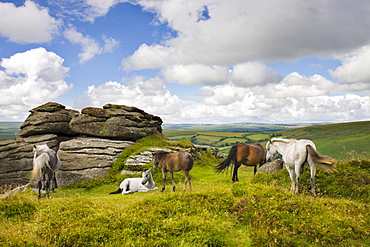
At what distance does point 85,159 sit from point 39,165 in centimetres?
832

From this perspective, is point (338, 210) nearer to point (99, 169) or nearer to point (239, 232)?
point (239, 232)

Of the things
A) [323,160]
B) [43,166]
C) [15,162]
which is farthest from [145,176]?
[15,162]

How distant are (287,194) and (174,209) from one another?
585cm

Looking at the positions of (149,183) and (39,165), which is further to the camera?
(149,183)

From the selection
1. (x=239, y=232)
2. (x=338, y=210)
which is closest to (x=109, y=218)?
(x=239, y=232)

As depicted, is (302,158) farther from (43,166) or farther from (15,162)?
(15,162)

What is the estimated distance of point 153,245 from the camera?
693 cm

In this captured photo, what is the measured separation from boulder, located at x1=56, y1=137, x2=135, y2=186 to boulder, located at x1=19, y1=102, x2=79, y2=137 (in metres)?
4.38

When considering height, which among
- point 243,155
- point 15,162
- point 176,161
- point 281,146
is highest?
point 281,146

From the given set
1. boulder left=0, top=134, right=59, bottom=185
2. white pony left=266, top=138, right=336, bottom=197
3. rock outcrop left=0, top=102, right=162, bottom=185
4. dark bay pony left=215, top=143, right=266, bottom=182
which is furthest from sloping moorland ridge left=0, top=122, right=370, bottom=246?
boulder left=0, top=134, right=59, bottom=185

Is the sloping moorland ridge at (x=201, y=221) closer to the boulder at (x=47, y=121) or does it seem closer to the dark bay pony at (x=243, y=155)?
the dark bay pony at (x=243, y=155)

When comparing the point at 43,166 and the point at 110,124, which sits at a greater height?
the point at 110,124

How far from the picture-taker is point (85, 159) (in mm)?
23688

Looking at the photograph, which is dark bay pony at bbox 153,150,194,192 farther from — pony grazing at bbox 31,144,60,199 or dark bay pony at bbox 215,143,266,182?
pony grazing at bbox 31,144,60,199
